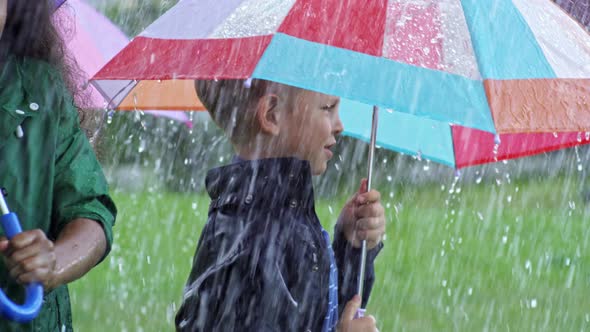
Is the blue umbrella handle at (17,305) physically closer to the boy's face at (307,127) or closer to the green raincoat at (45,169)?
the green raincoat at (45,169)

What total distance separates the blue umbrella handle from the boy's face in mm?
970

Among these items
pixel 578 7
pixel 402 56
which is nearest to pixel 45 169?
pixel 402 56

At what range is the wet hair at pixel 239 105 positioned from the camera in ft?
9.65

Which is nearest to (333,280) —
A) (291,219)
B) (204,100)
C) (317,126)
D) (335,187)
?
(291,219)

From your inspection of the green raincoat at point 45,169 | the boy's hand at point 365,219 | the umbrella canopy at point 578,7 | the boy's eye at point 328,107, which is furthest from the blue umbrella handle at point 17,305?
the umbrella canopy at point 578,7

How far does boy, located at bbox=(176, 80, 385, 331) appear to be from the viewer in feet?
8.96

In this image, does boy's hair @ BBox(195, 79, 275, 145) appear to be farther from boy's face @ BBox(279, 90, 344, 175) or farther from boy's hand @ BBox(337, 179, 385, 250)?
boy's hand @ BBox(337, 179, 385, 250)

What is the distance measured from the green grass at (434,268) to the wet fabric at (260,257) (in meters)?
2.75

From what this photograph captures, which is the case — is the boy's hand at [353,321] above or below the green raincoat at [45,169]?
below

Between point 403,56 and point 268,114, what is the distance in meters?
0.56

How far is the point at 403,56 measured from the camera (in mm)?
2486

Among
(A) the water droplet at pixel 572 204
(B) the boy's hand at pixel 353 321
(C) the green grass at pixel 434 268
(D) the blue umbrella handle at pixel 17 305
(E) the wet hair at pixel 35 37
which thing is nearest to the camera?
(D) the blue umbrella handle at pixel 17 305

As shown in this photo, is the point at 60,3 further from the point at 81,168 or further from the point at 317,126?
the point at 317,126

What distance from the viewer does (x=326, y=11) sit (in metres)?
2.58
